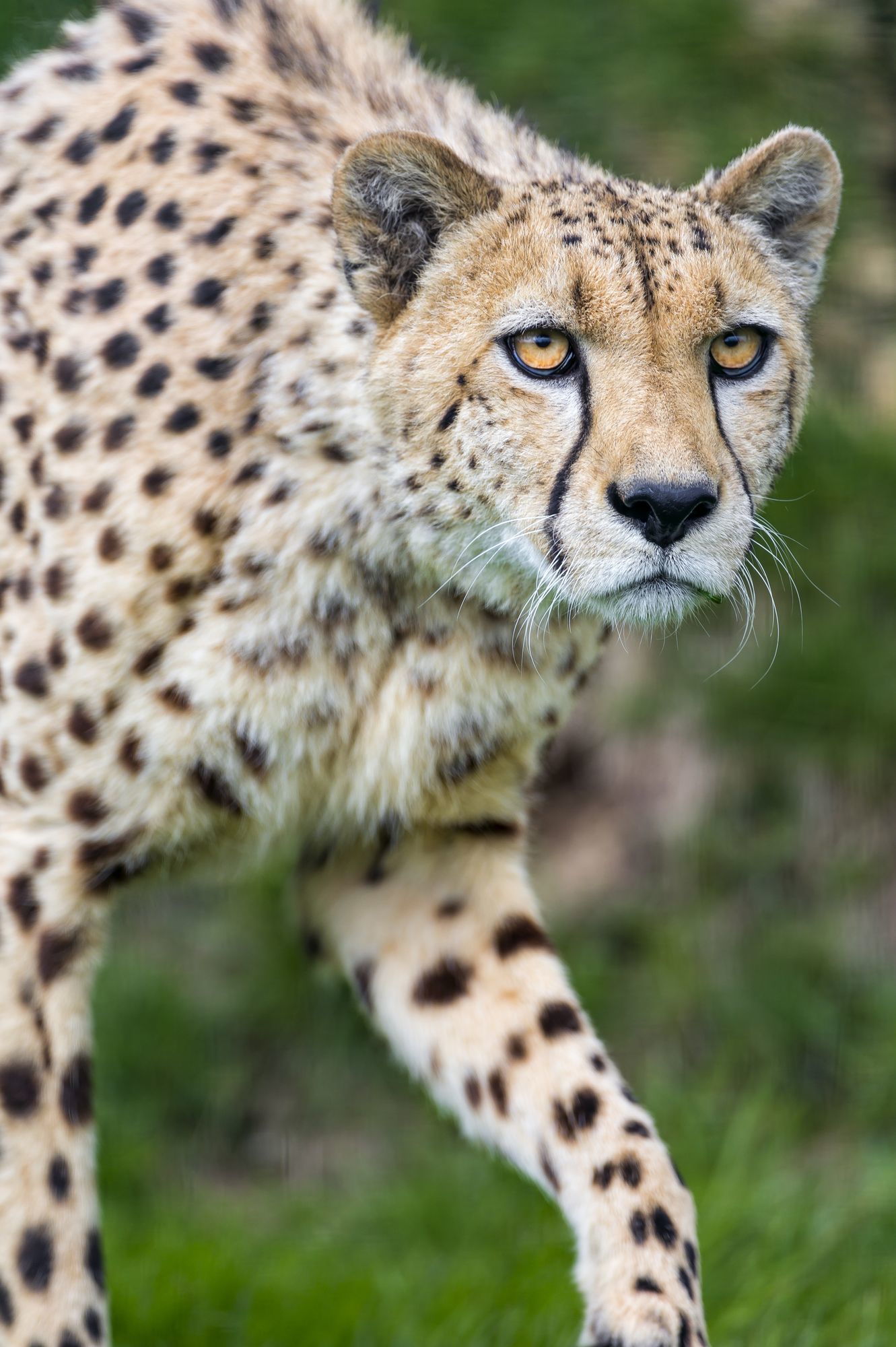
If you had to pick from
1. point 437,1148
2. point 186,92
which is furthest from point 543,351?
point 437,1148

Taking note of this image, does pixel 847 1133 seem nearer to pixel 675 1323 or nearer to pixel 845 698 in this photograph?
pixel 845 698

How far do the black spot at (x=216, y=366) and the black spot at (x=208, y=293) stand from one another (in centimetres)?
7

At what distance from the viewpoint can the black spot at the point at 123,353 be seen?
8.18ft

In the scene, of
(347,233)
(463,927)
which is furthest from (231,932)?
(347,233)

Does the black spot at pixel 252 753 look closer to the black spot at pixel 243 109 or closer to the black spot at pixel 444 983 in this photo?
the black spot at pixel 444 983

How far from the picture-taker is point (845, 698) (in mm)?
4266

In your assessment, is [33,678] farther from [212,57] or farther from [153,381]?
[212,57]

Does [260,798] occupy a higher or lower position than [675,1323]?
higher

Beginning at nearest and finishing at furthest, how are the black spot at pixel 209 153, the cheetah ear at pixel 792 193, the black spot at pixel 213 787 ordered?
the cheetah ear at pixel 792 193, the black spot at pixel 213 787, the black spot at pixel 209 153

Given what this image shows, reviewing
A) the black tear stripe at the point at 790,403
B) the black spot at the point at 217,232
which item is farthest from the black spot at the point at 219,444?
the black tear stripe at the point at 790,403

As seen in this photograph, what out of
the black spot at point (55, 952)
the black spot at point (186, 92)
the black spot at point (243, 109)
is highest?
the black spot at point (186, 92)

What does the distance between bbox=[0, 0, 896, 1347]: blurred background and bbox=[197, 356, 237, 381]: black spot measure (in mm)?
1611

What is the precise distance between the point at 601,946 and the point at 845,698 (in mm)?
766

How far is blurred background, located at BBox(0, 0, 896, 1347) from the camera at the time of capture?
4.00 metres
